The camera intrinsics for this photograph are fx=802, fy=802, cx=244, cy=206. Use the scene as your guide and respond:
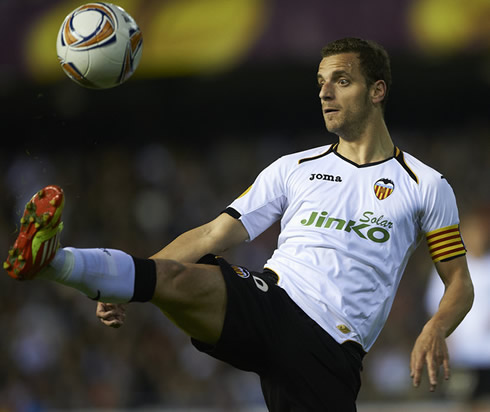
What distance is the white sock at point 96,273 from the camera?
3152 mm

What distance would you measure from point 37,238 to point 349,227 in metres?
1.53

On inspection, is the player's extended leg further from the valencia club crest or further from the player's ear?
the player's ear

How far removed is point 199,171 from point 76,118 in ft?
11.3

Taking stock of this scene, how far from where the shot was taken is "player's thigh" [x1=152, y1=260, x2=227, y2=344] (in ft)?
10.7

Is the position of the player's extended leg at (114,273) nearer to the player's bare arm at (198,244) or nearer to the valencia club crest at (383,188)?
the player's bare arm at (198,244)

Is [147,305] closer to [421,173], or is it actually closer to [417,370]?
[421,173]

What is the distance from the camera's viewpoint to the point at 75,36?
434cm

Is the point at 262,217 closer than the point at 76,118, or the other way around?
the point at 262,217

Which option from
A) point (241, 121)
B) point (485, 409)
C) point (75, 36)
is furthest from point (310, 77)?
point (75, 36)

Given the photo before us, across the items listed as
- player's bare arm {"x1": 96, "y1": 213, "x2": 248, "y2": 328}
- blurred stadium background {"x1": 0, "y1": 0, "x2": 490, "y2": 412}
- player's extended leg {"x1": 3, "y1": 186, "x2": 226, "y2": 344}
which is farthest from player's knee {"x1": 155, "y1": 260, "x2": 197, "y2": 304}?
blurred stadium background {"x1": 0, "y1": 0, "x2": 490, "y2": 412}

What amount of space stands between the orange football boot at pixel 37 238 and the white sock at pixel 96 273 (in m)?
0.07

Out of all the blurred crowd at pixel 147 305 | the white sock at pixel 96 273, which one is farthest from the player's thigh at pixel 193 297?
the blurred crowd at pixel 147 305

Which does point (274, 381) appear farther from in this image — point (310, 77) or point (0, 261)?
point (310, 77)

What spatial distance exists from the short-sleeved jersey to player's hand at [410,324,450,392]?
1.44 feet
